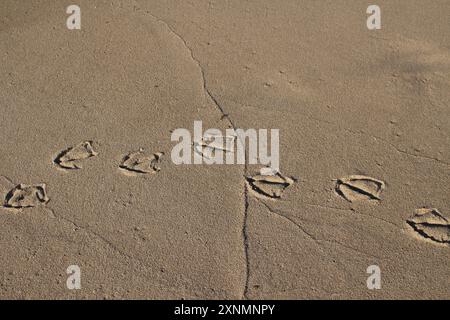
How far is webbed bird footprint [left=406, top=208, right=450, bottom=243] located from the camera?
271 centimetres

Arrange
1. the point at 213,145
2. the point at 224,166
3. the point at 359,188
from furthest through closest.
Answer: the point at 213,145 → the point at 224,166 → the point at 359,188

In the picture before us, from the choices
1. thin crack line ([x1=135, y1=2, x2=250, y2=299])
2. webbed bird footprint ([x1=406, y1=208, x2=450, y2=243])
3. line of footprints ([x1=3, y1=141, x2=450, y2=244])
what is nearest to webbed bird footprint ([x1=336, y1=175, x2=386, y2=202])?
line of footprints ([x1=3, y1=141, x2=450, y2=244])

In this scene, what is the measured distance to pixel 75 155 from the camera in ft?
10.3

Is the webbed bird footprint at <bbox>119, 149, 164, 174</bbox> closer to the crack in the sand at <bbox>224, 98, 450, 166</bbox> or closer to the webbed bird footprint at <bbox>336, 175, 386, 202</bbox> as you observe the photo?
the crack in the sand at <bbox>224, 98, 450, 166</bbox>

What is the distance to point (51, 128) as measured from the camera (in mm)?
3303

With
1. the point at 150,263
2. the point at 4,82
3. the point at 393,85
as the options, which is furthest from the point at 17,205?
the point at 393,85

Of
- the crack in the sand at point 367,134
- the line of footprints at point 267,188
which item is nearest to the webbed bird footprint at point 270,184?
the line of footprints at point 267,188

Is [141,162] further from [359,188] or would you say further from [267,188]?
[359,188]

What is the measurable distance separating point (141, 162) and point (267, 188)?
711 millimetres

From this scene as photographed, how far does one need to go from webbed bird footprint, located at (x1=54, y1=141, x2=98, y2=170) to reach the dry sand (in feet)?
0.05

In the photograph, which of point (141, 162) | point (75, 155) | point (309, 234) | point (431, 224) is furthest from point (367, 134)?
point (75, 155)

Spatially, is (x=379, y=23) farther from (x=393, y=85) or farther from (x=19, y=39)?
(x=19, y=39)

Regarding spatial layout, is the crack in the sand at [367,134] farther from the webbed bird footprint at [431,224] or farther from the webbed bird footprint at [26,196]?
the webbed bird footprint at [26,196]

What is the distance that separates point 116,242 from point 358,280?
1.15 m
